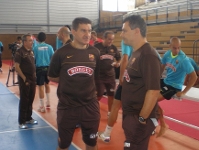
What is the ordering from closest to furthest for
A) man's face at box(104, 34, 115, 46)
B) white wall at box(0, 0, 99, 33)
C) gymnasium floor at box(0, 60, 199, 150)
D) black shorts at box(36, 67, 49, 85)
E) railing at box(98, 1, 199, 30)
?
gymnasium floor at box(0, 60, 199, 150) → man's face at box(104, 34, 115, 46) → black shorts at box(36, 67, 49, 85) → railing at box(98, 1, 199, 30) → white wall at box(0, 0, 99, 33)

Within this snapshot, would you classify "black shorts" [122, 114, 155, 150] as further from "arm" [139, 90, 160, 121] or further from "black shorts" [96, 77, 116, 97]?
"black shorts" [96, 77, 116, 97]

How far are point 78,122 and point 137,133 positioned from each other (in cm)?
78

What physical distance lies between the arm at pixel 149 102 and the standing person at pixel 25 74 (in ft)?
10.5

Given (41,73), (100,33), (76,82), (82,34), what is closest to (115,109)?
(76,82)

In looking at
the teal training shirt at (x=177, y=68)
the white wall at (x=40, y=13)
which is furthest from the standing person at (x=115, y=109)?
the white wall at (x=40, y=13)

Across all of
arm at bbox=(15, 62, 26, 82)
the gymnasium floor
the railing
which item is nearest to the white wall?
the railing

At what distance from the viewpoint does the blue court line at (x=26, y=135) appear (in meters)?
4.60

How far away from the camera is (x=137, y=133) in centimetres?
267

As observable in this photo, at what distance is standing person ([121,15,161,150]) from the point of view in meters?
2.52

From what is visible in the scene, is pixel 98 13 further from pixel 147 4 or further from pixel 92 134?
pixel 92 134

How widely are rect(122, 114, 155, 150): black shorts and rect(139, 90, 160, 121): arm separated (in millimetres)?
133

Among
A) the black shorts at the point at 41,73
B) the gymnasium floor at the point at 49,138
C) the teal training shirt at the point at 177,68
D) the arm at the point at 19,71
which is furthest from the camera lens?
the black shorts at the point at 41,73

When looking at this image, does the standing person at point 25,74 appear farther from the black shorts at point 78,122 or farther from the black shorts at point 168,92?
the black shorts at point 168,92

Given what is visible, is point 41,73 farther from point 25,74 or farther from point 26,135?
point 26,135
